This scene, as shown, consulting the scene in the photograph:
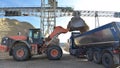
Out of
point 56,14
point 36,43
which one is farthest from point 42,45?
point 56,14

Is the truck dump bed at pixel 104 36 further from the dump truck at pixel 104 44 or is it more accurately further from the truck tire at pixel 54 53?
the truck tire at pixel 54 53

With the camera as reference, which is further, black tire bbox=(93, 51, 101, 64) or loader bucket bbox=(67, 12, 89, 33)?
loader bucket bbox=(67, 12, 89, 33)

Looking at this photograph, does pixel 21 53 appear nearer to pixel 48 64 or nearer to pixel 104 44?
pixel 48 64

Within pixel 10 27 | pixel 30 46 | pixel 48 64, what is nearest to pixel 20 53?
pixel 30 46

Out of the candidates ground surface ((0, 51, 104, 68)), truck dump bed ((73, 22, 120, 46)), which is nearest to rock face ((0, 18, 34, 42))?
ground surface ((0, 51, 104, 68))

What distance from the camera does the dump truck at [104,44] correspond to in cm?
1311

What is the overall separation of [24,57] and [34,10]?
33067 mm

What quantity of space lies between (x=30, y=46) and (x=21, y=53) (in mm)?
895

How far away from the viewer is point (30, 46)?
19.1m

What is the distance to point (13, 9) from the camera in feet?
168

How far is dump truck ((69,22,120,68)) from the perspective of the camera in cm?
1311

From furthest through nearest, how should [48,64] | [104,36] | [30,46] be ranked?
[30,46] < [48,64] < [104,36]

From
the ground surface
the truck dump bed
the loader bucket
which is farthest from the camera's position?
the loader bucket

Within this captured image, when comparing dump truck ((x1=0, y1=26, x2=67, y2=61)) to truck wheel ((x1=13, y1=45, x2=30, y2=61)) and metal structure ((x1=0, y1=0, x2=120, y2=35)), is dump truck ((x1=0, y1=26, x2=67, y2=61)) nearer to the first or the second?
truck wheel ((x1=13, y1=45, x2=30, y2=61))
